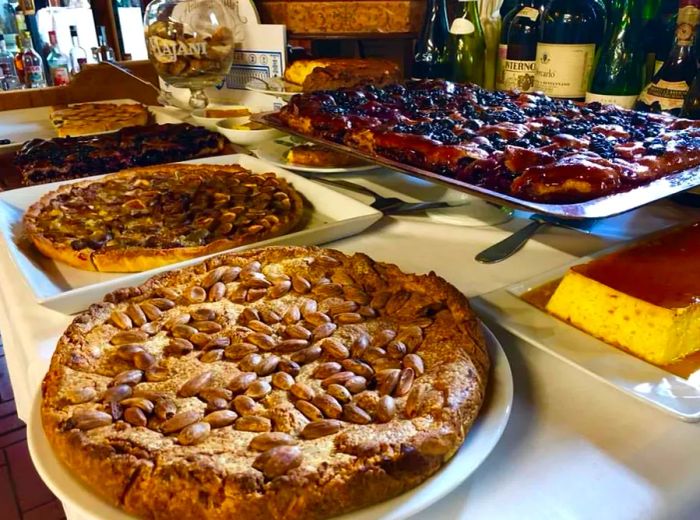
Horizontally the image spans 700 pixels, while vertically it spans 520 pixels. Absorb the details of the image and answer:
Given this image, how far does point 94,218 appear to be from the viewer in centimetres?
119

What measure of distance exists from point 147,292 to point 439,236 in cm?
57

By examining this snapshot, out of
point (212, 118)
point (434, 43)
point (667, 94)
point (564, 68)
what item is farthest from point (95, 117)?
point (667, 94)

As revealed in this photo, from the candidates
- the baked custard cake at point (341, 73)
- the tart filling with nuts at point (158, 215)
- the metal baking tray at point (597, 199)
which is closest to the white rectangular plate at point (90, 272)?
the tart filling with nuts at point (158, 215)

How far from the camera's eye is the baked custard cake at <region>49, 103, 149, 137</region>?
196 cm

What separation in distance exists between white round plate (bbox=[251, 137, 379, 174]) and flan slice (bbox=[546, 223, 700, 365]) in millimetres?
666

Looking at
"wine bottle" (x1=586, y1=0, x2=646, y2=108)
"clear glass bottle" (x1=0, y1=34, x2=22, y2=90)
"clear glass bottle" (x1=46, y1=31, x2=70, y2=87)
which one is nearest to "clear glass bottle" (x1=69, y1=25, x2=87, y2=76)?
"clear glass bottle" (x1=46, y1=31, x2=70, y2=87)

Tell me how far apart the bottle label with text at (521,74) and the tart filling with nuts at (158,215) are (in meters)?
0.82

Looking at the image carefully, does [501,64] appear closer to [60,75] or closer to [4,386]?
[4,386]

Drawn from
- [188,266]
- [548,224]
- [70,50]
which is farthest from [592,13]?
[70,50]

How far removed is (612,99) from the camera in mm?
1535

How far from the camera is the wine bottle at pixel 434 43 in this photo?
2033 mm

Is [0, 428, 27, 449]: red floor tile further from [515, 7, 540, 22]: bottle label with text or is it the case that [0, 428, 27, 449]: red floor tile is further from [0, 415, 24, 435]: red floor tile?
[515, 7, 540, 22]: bottle label with text

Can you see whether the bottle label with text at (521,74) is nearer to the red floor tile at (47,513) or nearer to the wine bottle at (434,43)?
the wine bottle at (434,43)

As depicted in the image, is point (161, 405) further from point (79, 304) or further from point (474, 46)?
point (474, 46)
